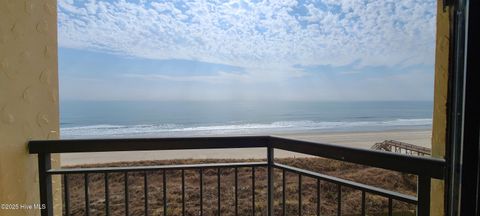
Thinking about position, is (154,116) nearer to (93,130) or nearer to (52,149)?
(93,130)

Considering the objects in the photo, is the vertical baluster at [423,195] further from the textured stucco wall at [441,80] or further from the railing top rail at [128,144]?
the railing top rail at [128,144]

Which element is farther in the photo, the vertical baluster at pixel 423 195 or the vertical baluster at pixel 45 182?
the vertical baluster at pixel 45 182

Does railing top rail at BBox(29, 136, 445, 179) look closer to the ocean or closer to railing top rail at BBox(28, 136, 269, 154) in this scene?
railing top rail at BBox(28, 136, 269, 154)

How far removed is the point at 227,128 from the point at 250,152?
5.61 meters

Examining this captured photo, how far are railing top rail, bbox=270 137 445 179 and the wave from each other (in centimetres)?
1261

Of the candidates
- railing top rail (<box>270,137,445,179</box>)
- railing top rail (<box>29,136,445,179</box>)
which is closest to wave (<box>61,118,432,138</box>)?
railing top rail (<box>29,136,445,179</box>)

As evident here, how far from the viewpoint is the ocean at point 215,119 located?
14.8 meters

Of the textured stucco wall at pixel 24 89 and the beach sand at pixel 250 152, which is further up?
the textured stucco wall at pixel 24 89

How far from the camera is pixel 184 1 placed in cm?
327

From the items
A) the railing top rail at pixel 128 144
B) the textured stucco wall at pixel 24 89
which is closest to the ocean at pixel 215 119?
the textured stucco wall at pixel 24 89

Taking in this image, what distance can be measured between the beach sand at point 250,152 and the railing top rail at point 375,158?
519 cm

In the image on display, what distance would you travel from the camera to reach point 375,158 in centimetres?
119

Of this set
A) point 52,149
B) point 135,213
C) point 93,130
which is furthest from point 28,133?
point 93,130

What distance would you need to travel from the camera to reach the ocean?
14797mm
